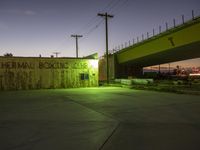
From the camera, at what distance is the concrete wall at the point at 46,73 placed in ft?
84.1

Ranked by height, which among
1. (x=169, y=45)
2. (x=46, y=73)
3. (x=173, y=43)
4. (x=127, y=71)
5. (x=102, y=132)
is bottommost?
(x=102, y=132)

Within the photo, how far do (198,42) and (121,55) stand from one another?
23751 mm

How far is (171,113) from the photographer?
30.3 ft

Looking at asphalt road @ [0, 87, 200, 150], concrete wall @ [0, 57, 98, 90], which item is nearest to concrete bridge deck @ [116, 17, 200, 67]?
concrete wall @ [0, 57, 98, 90]

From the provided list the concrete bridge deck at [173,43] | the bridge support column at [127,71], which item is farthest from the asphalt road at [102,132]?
the bridge support column at [127,71]

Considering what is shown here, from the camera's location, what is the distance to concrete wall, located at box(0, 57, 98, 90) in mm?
25641

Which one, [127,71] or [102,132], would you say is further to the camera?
[127,71]

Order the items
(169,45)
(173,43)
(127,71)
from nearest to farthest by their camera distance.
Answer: (173,43) < (169,45) < (127,71)

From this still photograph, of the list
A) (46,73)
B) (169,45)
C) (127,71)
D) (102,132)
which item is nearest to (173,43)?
(169,45)

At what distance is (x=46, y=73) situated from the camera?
27.3 metres

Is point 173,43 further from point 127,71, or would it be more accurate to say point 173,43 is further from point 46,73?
point 127,71

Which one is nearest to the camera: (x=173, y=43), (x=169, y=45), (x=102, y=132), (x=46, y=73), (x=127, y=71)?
(x=102, y=132)

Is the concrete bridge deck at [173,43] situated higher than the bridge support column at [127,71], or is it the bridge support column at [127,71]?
the concrete bridge deck at [173,43]

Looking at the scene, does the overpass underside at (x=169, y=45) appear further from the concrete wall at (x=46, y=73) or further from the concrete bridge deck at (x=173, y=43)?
the concrete wall at (x=46, y=73)
